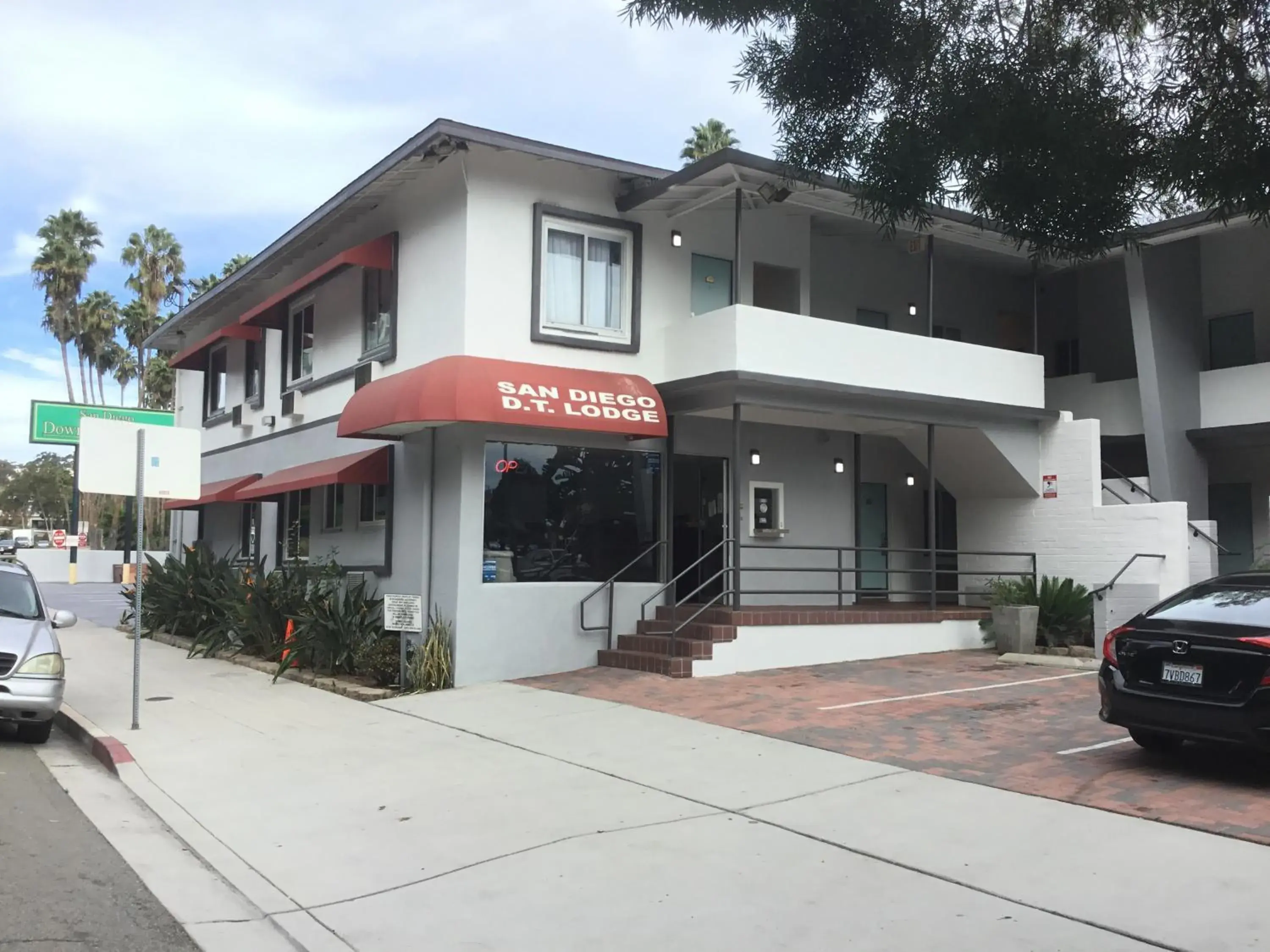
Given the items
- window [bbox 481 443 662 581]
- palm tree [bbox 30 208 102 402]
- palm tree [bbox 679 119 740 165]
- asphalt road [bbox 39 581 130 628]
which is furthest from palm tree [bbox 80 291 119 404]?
window [bbox 481 443 662 581]

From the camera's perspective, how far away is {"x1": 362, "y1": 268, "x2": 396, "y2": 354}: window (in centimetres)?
1672

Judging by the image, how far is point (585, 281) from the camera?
15453 millimetres

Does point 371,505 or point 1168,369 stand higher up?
point 1168,369

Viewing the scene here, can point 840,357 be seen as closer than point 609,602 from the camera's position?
No

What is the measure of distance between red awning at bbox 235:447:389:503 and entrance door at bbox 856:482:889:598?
8.05m

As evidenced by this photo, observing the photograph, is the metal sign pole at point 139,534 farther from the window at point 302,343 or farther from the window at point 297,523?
the window at point 302,343

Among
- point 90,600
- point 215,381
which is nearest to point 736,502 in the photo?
point 215,381

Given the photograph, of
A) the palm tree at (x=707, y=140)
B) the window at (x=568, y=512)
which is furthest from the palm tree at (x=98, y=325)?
the window at (x=568, y=512)

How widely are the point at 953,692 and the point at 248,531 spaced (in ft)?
49.5

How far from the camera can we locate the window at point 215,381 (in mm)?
24375

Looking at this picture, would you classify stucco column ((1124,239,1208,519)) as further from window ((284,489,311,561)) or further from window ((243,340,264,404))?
window ((243,340,264,404))

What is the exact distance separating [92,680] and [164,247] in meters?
49.1

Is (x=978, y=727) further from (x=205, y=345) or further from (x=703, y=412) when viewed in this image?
(x=205, y=345)

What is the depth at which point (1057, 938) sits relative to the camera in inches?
208
